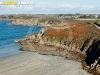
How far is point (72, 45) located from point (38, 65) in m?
16.3

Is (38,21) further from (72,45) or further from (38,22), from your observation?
(72,45)

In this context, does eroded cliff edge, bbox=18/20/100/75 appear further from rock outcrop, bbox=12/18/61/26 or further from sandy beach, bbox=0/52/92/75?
rock outcrop, bbox=12/18/61/26

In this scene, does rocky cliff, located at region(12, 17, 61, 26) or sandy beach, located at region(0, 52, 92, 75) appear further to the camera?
rocky cliff, located at region(12, 17, 61, 26)

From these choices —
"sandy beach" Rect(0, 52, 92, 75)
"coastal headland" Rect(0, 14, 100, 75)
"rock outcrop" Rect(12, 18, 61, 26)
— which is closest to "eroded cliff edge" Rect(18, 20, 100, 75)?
"coastal headland" Rect(0, 14, 100, 75)

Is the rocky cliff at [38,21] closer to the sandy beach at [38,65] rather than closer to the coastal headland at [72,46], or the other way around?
the coastal headland at [72,46]

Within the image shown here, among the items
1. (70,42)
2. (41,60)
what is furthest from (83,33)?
(41,60)

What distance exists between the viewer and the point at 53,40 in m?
66.6

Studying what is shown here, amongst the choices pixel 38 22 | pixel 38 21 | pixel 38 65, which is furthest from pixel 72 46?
pixel 38 21

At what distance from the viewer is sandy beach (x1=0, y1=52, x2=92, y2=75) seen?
4159cm

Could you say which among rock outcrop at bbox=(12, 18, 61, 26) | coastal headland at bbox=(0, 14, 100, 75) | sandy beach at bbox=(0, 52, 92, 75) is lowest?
rock outcrop at bbox=(12, 18, 61, 26)

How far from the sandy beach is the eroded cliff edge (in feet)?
7.70

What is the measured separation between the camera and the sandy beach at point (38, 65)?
4159cm

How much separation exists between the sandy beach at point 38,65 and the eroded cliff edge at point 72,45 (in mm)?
2348

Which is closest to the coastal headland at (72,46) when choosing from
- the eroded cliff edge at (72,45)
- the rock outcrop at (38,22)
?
the eroded cliff edge at (72,45)
